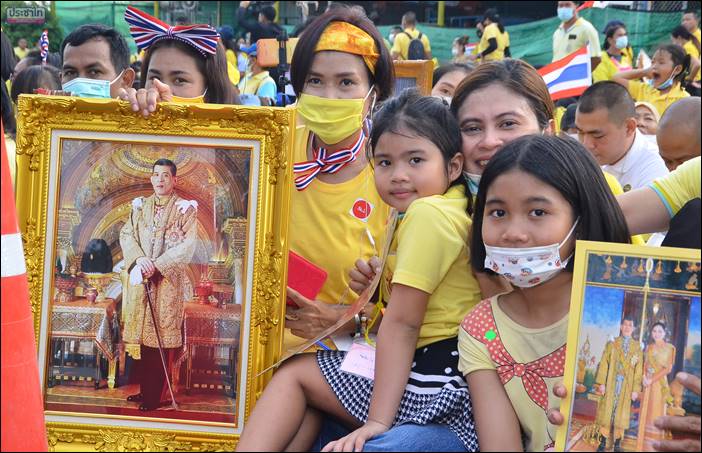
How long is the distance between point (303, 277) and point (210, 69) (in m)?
1.11

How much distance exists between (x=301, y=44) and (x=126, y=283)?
1183 millimetres

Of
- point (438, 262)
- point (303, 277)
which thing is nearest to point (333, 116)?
point (303, 277)

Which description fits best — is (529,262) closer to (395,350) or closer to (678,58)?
(395,350)

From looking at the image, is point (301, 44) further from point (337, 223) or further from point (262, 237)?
point (262, 237)

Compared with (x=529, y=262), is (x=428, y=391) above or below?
below

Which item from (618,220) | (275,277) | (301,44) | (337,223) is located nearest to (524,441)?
(618,220)

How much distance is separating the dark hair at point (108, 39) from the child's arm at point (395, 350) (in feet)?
7.20

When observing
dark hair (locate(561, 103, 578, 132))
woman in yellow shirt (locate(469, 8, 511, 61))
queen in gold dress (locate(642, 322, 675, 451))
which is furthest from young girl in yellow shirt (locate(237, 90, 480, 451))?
woman in yellow shirt (locate(469, 8, 511, 61))

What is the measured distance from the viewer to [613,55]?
1193 centimetres

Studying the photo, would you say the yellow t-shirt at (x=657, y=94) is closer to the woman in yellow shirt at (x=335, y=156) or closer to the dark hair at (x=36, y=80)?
the dark hair at (x=36, y=80)

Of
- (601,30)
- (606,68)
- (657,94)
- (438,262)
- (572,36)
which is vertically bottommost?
(438,262)

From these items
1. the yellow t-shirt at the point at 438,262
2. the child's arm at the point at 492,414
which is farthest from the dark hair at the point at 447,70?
the child's arm at the point at 492,414

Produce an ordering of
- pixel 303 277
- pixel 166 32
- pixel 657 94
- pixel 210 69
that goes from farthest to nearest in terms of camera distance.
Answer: pixel 657 94
pixel 210 69
pixel 166 32
pixel 303 277

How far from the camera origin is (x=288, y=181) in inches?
104
